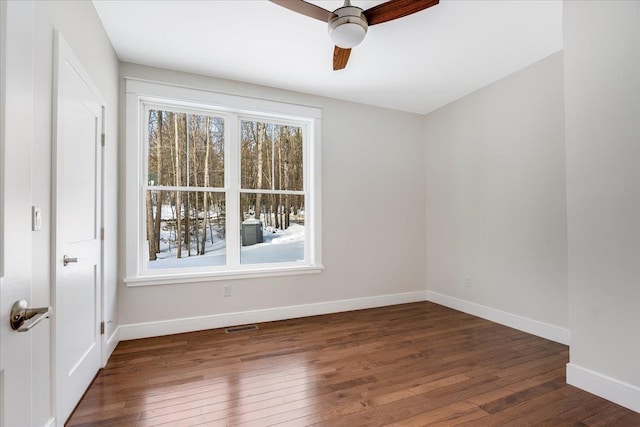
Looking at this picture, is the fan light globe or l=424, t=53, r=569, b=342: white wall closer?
the fan light globe

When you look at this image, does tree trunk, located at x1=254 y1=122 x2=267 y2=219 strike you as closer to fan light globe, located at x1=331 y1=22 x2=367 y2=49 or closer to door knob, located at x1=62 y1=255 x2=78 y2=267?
fan light globe, located at x1=331 y1=22 x2=367 y2=49

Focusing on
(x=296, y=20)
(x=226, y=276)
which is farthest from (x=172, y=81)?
(x=226, y=276)

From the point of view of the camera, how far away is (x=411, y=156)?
4.52 metres

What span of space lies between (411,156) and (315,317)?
262cm

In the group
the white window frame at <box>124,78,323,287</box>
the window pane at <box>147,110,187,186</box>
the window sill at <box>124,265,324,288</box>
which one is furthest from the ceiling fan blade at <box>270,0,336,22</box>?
the window sill at <box>124,265,324,288</box>

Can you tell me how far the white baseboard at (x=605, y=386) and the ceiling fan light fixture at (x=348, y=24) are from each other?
111 inches

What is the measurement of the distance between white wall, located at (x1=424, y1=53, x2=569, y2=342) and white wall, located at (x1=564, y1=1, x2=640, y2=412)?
0.86 meters

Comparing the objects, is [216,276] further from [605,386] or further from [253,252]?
[605,386]

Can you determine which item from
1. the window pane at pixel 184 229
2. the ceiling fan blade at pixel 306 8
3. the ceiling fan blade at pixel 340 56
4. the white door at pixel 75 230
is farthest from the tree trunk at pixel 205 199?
the ceiling fan blade at pixel 306 8

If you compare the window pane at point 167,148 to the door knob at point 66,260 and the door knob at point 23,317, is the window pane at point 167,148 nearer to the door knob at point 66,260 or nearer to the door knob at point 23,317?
the door knob at point 66,260

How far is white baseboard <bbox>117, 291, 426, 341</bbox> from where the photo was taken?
3.09m

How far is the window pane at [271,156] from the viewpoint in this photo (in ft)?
12.2

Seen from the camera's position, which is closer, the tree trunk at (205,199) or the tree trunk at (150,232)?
the tree trunk at (150,232)

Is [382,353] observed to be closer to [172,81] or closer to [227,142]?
[227,142]
